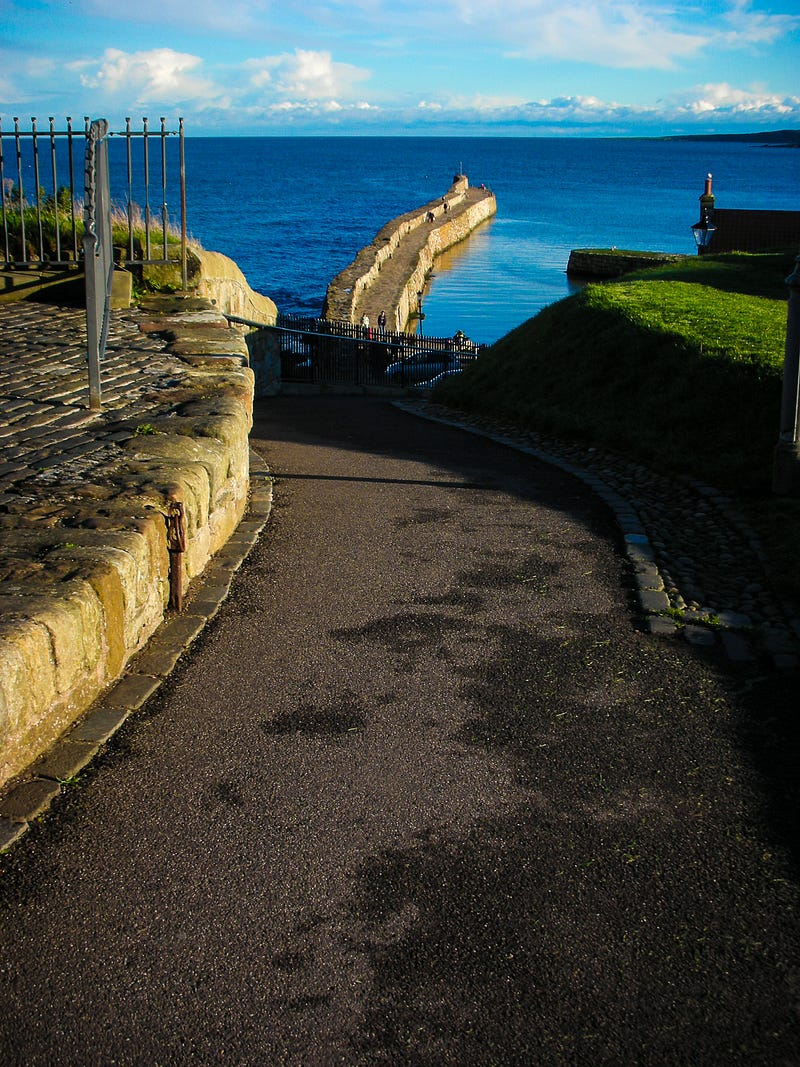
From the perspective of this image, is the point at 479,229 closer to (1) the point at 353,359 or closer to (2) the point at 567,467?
(1) the point at 353,359

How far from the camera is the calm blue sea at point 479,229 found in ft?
176

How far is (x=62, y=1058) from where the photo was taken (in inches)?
103

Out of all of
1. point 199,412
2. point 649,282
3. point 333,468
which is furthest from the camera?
point 649,282

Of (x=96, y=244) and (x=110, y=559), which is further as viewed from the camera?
(x=96, y=244)

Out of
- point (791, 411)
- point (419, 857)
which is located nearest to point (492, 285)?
point (791, 411)

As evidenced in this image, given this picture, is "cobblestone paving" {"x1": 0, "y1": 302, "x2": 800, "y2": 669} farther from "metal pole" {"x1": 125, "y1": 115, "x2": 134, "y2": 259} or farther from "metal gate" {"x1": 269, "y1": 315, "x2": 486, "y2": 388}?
"metal gate" {"x1": 269, "y1": 315, "x2": 486, "y2": 388}

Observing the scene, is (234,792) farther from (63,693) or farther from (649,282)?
(649,282)

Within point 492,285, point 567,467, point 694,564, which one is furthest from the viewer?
point 492,285

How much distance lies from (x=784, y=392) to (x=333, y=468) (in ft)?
11.9

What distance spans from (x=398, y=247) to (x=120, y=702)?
191 ft

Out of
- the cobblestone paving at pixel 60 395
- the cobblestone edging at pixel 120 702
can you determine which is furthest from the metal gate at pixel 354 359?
the cobblestone edging at pixel 120 702

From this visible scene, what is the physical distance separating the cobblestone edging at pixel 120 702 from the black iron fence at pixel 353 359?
51.5 ft

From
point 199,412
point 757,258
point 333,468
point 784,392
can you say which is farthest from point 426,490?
point 757,258

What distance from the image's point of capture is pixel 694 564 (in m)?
6.57
